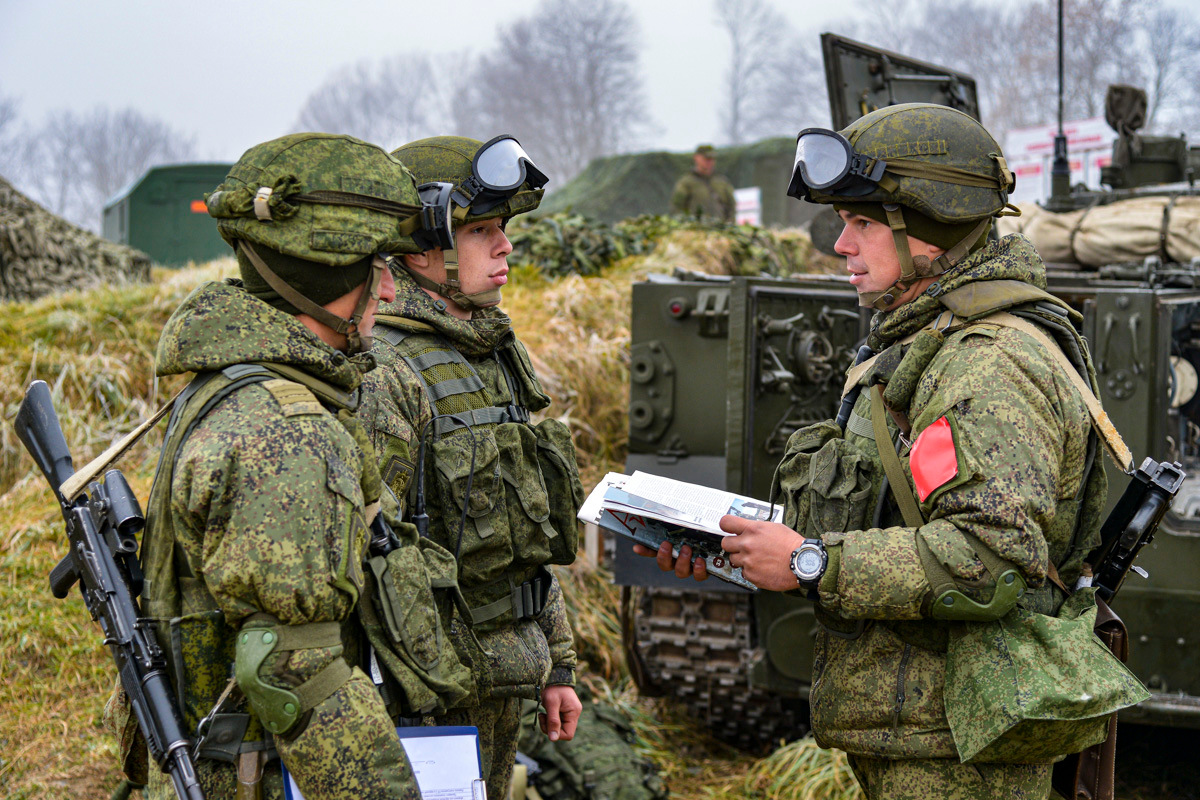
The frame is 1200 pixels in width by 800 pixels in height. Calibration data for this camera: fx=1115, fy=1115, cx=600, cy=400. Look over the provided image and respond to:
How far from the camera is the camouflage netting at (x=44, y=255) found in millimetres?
8602

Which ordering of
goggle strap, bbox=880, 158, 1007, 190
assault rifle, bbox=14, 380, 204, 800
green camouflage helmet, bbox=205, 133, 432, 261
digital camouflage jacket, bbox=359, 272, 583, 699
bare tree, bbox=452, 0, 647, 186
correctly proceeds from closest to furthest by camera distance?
assault rifle, bbox=14, 380, 204, 800
green camouflage helmet, bbox=205, 133, 432, 261
goggle strap, bbox=880, 158, 1007, 190
digital camouflage jacket, bbox=359, 272, 583, 699
bare tree, bbox=452, 0, 647, 186

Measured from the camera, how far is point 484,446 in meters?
2.90

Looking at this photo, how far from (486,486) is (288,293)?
0.94 meters

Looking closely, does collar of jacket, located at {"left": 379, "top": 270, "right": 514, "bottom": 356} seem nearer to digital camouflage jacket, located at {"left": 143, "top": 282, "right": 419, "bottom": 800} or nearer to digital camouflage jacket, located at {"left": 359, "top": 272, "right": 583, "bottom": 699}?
digital camouflage jacket, located at {"left": 359, "top": 272, "right": 583, "bottom": 699}

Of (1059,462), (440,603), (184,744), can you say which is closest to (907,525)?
(1059,462)

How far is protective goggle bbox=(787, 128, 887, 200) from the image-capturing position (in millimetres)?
2682

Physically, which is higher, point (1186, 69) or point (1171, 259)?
point (1186, 69)

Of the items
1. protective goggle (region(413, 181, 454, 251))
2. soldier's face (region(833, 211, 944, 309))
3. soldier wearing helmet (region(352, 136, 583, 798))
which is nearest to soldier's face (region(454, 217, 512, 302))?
soldier wearing helmet (region(352, 136, 583, 798))

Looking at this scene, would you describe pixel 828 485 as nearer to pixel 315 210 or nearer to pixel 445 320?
pixel 445 320

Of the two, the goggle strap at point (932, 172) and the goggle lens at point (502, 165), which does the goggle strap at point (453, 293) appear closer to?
the goggle lens at point (502, 165)

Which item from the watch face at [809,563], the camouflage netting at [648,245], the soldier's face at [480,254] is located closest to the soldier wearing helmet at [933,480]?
the watch face at [809,563]

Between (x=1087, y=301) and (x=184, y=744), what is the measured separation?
397 centimetres

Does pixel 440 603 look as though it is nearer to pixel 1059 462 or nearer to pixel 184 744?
pixel 184 744

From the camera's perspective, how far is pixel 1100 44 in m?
33.5
